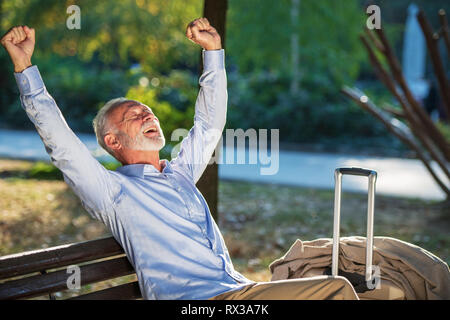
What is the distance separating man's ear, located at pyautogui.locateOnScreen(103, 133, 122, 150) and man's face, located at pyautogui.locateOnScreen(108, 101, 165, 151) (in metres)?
0.02

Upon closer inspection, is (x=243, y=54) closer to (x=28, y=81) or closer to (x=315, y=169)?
(x=315, y=169)

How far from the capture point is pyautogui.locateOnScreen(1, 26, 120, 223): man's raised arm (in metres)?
2.49

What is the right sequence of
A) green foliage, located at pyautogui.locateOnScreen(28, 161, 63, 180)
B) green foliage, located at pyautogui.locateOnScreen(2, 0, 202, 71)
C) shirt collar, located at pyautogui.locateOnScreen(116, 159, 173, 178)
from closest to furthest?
shirt collar, located at pyautogui.locateOnScreen(116, 159, 173, 178)
green foliage, located at pyautogui.locateOnScreen(28, 161, 63, 180)
green foliage, located at pyautogui.locateOnScreen(2, 0, 202, 71)

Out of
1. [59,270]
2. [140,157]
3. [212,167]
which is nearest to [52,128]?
→ [140,157]

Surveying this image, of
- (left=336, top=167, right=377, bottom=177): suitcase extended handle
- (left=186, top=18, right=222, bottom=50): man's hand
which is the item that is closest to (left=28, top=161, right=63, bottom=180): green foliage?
(left=186, top=18, right=222, bottom=50): man's hand

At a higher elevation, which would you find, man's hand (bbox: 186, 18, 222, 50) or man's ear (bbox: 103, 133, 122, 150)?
man's hand (bbox: 186, 18, 222, 50)

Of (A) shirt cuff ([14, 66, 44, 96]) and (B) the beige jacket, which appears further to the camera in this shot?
(B) the beige jacket

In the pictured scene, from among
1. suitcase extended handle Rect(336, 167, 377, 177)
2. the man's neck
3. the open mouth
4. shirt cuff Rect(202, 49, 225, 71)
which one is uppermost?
shirt cuff Rect(202, 49, 225, 71)

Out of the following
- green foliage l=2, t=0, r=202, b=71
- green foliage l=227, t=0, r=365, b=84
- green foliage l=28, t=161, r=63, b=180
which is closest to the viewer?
green foliage l=28, t=161, r=63, b=180

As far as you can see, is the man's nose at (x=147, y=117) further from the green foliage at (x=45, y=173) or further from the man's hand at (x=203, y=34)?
the green foliage at (x=45, y=173)

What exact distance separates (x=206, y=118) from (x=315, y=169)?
25.5 ft

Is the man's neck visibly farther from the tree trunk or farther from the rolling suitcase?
the tree trunk

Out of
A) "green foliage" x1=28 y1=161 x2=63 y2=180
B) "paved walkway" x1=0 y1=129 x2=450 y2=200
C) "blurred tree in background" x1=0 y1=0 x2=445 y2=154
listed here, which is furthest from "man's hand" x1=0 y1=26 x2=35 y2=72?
"blurred tree in background" x1=0 y1=0 x2=445 y2=154

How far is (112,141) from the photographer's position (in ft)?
9.25
